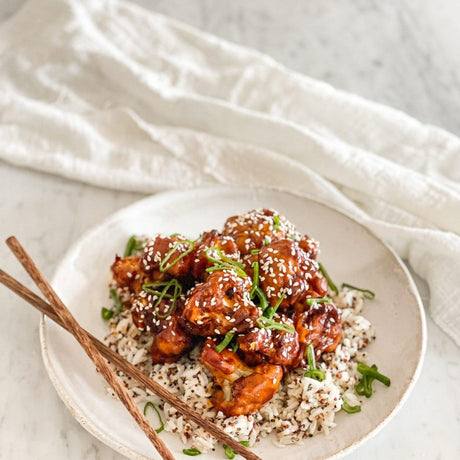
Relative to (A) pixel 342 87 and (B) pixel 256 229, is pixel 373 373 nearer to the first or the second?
(B) pixel 256 229

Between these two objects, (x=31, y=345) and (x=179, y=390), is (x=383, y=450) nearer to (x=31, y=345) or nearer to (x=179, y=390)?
(x=179, y=390)

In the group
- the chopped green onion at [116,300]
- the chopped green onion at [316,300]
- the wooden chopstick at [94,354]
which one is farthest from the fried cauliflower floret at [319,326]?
the chopped green onion at [116,300]

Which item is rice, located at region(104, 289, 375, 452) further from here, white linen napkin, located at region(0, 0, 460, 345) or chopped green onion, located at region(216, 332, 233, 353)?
white linen napkin, located at region(0, 0, 460, 345)

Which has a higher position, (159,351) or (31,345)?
(159,351)

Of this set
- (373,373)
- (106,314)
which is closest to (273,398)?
(373,373)

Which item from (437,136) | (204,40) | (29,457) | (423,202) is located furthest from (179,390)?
(204,40)

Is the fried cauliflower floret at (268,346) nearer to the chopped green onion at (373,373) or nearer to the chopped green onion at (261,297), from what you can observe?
the chopped green onion at (261,297)

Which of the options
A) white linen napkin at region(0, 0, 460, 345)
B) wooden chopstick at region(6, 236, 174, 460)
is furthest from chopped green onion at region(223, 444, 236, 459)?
white linen napkin at region(0, 0, 460, 345)

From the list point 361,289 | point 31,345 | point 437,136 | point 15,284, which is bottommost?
point 31,345
